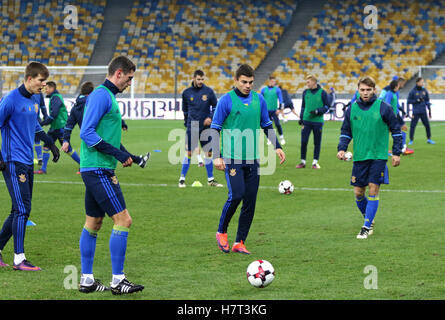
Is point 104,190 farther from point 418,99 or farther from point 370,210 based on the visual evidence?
point 418,99

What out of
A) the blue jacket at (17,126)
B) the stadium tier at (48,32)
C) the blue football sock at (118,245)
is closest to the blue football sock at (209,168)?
the blue jacket at (17,126)

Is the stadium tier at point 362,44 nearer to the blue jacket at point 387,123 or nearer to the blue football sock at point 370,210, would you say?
the blue jacket at point 387,123

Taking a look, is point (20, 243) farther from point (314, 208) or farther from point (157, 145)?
point (157, 145)

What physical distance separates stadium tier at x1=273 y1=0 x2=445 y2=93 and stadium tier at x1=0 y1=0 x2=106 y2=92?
11.8 m

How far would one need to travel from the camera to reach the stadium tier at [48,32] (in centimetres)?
4400

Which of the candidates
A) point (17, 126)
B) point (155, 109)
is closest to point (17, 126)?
point (17, 126)

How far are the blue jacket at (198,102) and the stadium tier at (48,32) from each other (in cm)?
2905

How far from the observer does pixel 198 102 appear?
50.6 ft

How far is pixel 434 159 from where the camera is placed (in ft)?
64.4

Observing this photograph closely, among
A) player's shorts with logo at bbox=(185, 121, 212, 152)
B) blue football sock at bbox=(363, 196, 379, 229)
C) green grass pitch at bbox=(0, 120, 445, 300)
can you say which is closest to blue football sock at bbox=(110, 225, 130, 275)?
green grass pitch at bbox=(0, 120, 445, 300)

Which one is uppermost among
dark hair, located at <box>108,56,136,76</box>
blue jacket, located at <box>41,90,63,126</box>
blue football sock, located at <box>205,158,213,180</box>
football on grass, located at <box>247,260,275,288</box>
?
blue jacket, located at <box>41,90,63,126</box>

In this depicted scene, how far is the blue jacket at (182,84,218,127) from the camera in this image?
15.3 meters

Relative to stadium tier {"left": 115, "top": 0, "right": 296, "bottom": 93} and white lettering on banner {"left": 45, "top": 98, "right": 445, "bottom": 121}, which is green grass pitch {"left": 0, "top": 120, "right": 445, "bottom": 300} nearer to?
white lettering on banner {"left": 45, "top": 98, "right": 445, "bottom": 121}

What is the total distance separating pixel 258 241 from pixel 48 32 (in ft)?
126
